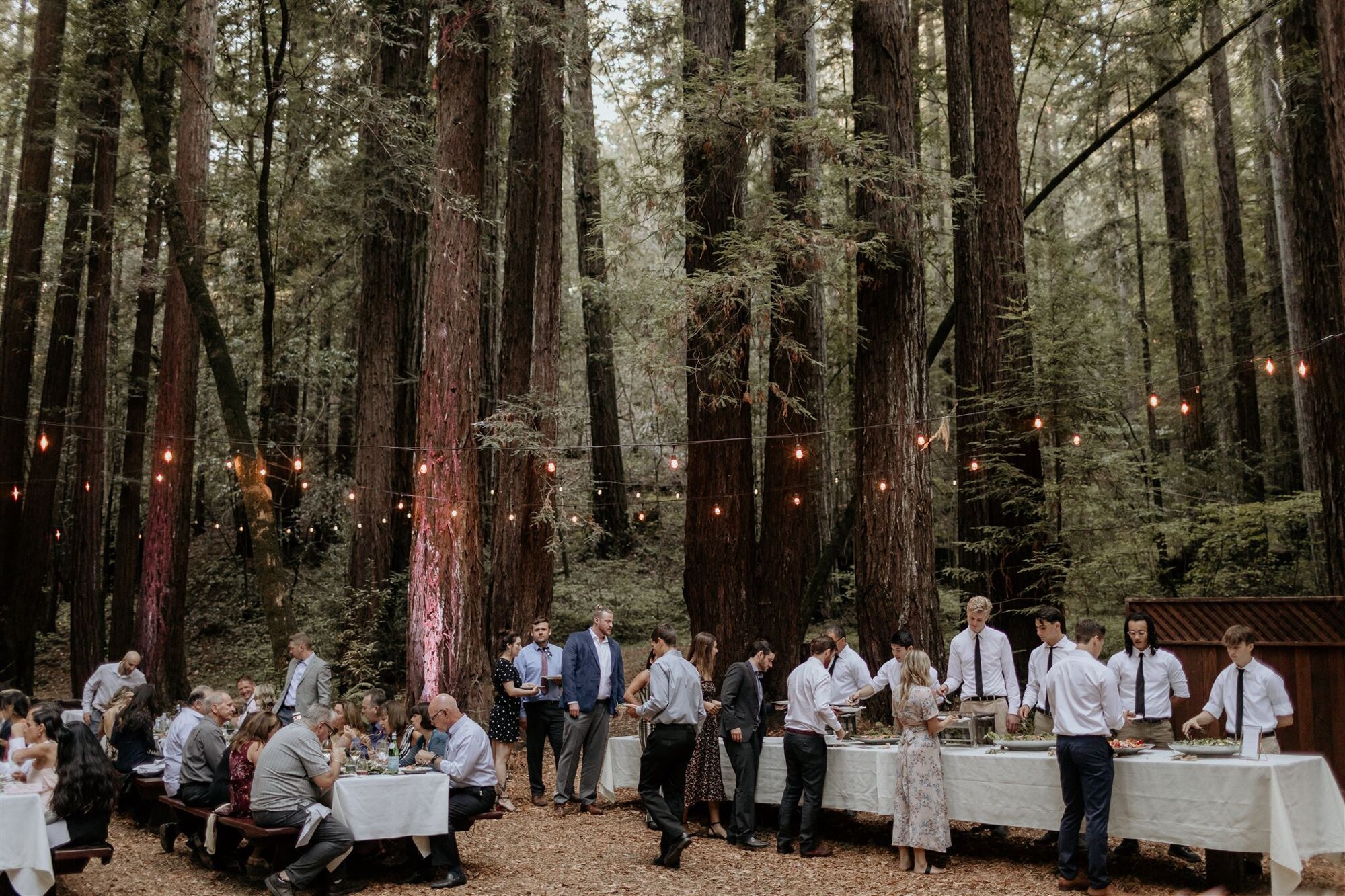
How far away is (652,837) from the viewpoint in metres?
8.45

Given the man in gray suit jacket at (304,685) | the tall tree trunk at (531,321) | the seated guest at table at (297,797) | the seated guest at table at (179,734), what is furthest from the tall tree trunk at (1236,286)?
the seated guest at table at (179,734)

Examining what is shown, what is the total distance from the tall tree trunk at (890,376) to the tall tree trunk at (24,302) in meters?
13.0

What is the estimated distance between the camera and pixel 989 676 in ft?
26.7

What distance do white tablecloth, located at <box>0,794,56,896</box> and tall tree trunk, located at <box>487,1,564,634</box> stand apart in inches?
279

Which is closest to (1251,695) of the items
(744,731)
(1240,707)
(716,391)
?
(1240,707)

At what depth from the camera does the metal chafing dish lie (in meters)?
7.54

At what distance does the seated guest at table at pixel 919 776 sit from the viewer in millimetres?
7113

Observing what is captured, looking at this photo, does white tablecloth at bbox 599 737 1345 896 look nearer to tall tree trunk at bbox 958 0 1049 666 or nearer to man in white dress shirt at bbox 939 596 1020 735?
man in white dress shirt at bbox 939 596 1020 735

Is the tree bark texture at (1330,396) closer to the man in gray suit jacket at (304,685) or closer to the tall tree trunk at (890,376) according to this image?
the tall tree trunk at (890,376)

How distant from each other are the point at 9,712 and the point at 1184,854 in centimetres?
881

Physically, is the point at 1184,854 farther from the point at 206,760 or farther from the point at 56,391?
the point at 56,391

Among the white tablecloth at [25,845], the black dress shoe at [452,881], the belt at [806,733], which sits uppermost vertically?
the belt at [806,733]

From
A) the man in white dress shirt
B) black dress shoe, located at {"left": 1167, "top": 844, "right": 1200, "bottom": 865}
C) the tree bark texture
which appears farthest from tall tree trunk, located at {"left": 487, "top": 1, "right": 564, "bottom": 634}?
the tree bark texture

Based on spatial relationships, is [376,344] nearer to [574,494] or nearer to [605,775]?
[574,494]
